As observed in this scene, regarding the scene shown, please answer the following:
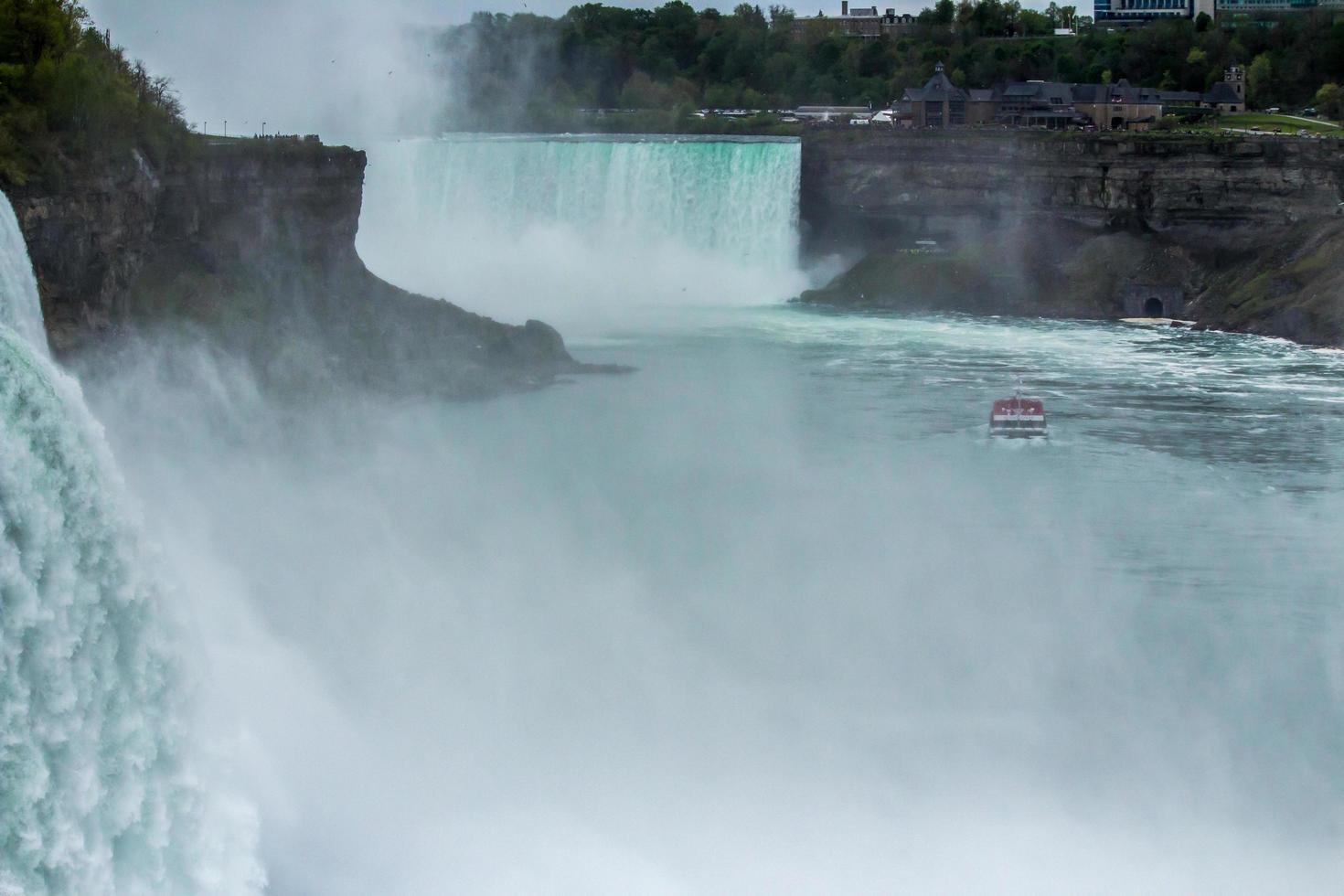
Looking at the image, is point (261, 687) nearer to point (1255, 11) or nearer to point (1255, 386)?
point (1255, 386)

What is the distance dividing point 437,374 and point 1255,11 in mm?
82550

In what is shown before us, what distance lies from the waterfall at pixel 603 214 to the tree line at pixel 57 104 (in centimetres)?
2316

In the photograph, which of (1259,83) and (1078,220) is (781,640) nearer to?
(1078,220)

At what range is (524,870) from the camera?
13336 millimetres

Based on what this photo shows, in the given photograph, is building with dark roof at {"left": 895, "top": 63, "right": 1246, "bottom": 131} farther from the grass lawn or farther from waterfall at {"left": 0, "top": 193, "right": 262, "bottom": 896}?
waterfall at {"left": 0, "top": 193, "right": 262, "bottom": 896}

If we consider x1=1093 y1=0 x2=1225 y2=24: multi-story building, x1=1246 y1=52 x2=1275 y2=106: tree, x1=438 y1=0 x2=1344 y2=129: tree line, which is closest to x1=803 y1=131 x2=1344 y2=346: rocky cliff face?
x1=438 y1=0 x2=1344 y2=129: tree line

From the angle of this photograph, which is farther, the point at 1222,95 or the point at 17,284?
the point at 1222,95

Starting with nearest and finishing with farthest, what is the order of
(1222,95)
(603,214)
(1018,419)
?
(1018,419) < (603,214) < (1222,95)

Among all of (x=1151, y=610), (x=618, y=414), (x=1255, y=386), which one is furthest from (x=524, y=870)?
(x=1255, y=386)

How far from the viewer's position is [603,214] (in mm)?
50719

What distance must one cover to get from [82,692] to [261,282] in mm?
18622

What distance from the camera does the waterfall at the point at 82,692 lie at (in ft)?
34.0

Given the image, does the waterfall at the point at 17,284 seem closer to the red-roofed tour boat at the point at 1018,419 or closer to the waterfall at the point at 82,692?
the waterfall at the point at 82,692

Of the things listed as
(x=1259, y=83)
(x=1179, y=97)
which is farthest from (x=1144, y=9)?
(x=1179, y=97)
